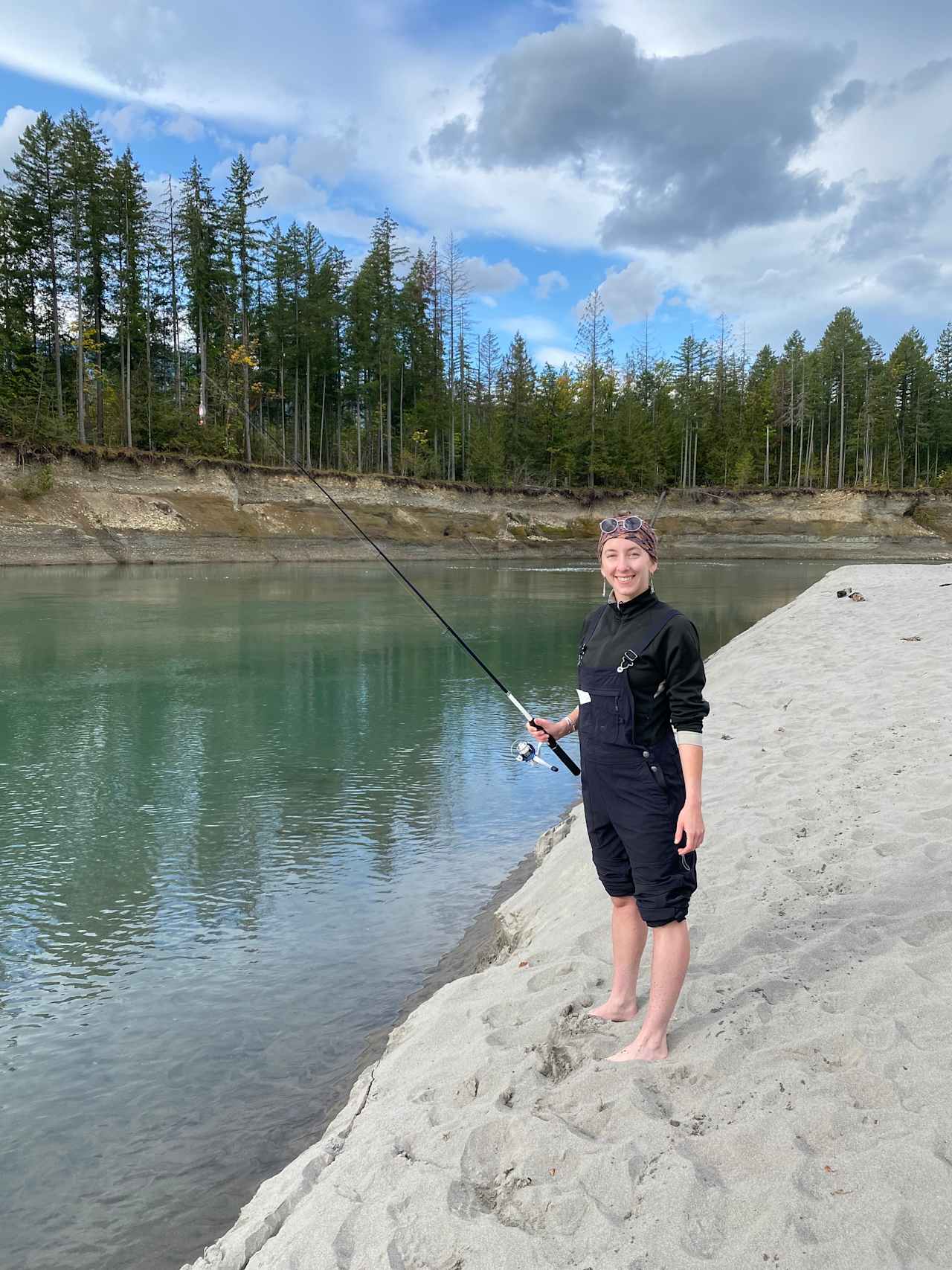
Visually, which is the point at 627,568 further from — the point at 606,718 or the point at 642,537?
the point at 606,718

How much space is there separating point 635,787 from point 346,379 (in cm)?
7912

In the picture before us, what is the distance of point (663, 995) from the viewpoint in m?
3.23

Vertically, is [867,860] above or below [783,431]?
below

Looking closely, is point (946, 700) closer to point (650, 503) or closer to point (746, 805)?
point (746, 805)

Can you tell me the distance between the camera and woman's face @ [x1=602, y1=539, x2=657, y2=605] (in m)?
3.39

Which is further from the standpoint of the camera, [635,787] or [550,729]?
[550,729]

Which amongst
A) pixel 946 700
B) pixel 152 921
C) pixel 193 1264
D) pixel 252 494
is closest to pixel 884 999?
pixel 193 1264

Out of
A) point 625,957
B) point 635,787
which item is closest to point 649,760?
point 635,787

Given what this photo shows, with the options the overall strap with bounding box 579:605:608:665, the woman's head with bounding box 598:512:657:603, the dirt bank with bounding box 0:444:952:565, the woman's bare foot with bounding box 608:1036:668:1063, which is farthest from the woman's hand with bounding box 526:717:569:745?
the dirt bank with bounding box 0:444:952:565

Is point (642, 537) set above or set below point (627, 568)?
above

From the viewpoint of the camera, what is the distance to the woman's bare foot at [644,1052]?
323 centimetres

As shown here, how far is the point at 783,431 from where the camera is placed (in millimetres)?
102125

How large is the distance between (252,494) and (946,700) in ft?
165

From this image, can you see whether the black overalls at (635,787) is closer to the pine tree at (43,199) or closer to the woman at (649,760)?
the woman at (649,760)
